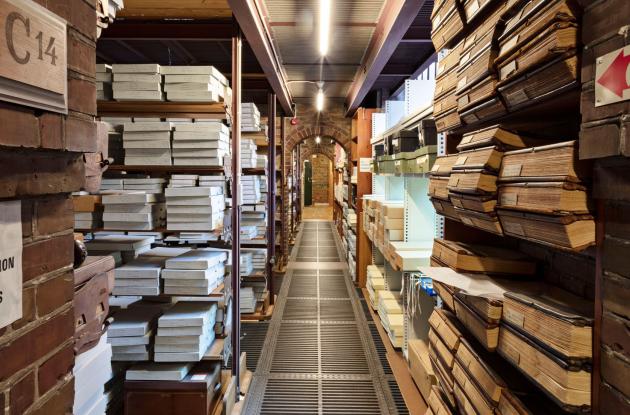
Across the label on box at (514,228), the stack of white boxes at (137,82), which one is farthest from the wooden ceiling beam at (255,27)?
the label on box at (514,228)

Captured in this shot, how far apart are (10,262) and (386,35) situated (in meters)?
3.27

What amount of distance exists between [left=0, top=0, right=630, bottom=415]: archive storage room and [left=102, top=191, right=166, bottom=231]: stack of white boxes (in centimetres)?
1

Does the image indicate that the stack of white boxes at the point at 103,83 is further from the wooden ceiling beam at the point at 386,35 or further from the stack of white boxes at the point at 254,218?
the stack of white boxes at the point at 254,218

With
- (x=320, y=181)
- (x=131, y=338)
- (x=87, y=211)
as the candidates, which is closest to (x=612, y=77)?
(x=131, y=338)

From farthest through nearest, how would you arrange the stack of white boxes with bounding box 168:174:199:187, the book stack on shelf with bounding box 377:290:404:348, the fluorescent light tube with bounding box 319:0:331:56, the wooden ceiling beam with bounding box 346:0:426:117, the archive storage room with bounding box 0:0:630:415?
the book stack on shelf with bounding box 377:290:404:348
the fluorescent light tube with bounding box 319:0:331:56
the wooden ceiling beam with bounding box 346:0:426:117
the stack of white boxes with bounding box 168:174:199:187
the archive storage room with bounding box 0:0:630:415

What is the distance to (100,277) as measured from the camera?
49.4 inches

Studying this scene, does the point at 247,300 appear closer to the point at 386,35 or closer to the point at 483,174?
the point at 386,35

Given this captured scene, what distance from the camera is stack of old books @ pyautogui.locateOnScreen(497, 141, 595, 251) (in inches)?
39.7

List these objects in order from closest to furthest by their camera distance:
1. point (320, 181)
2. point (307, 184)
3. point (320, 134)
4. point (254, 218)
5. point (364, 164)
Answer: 1. point (254, 218)
2. point (364, 164)
3. point (320, 134)
4. point (307, 184)
5. point (320, 181)

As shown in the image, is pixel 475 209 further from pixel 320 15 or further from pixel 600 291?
pixel 320 15

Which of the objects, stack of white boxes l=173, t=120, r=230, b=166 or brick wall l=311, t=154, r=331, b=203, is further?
brick wall l=311, t=154, r=331, b=203

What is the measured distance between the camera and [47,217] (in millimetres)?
944

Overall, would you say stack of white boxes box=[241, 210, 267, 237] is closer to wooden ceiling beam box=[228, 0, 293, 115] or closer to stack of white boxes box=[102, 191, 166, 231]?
wooden ceiling beam box=[228, 0, 293, 115]

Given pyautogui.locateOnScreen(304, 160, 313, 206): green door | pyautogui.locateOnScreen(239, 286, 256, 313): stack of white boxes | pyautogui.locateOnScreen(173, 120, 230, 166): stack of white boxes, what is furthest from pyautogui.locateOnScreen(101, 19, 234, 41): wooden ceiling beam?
pyautogui.locateOnScreen(304, 160, 313, 206): green door
